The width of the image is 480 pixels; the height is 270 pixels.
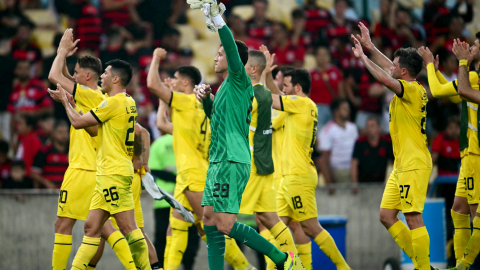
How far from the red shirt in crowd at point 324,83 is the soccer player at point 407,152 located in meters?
5.57

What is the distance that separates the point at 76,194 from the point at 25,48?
7604 millimetres

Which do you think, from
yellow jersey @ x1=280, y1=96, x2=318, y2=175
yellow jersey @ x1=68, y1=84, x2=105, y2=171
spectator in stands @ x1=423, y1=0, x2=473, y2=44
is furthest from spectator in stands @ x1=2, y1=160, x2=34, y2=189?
spectator in stands @ x1=423, y1=0, x2=473, y2=44

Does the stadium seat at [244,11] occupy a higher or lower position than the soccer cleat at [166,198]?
higher

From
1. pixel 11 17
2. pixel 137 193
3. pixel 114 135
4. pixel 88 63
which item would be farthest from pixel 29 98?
pixel 114 135

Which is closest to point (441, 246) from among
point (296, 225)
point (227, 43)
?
point (296, 225)

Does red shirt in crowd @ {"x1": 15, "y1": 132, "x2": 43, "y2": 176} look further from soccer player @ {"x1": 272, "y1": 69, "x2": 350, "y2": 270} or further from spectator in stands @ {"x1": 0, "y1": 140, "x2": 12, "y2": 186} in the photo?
soccer player @ {"x1": 272, "y1": 69, "x2": 350, "y2": 270}

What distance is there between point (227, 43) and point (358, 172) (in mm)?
6801

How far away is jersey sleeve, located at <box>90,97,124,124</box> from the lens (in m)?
6.88

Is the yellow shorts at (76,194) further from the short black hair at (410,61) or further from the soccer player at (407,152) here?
the short black hair at (410,61)

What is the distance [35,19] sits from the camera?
1439cm

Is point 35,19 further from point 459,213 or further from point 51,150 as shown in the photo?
point 459,213

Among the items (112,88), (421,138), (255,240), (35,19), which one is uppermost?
(35,19)

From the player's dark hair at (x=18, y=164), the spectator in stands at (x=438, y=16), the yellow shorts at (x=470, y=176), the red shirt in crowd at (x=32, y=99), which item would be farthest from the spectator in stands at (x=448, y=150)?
the red shirt in crowd at (x=32, y=99)

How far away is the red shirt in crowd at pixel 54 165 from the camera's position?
1145 cm
